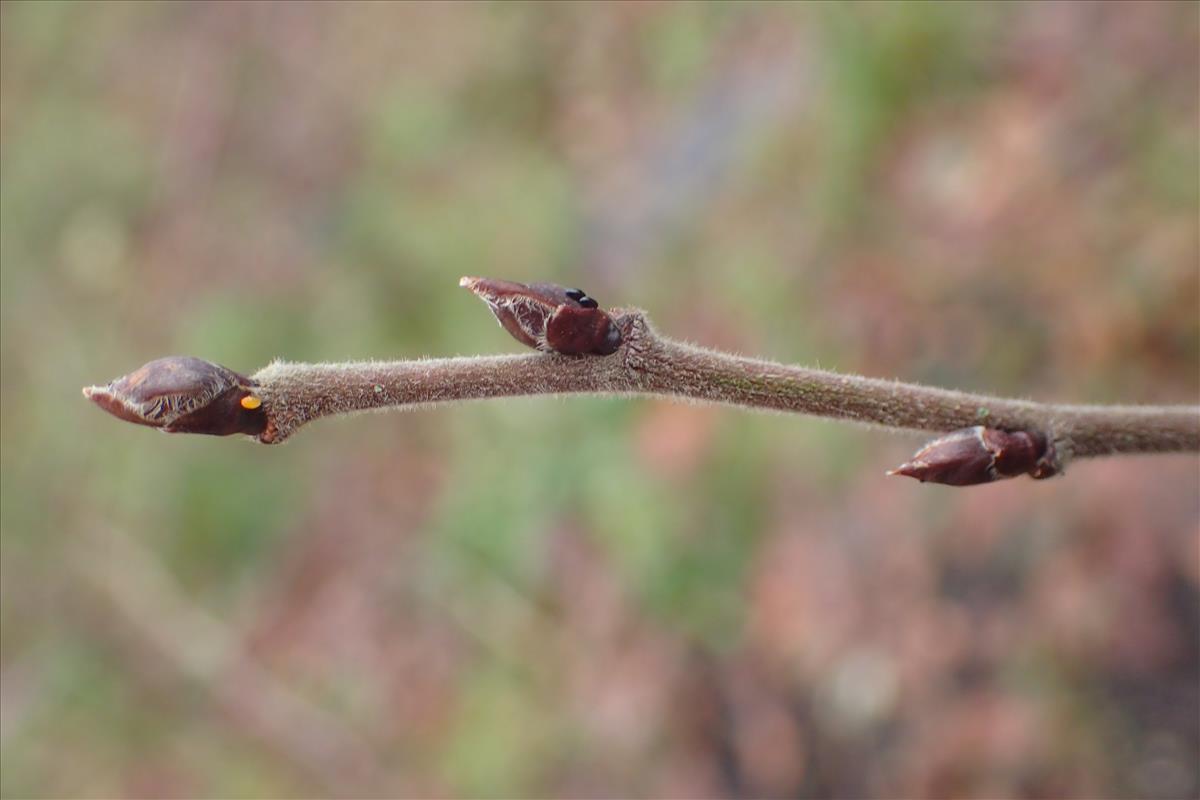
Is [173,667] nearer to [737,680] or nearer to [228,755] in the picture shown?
[228,755]

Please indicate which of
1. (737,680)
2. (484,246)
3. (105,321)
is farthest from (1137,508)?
(105,321)

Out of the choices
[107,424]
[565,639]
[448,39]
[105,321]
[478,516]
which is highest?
[448,39]

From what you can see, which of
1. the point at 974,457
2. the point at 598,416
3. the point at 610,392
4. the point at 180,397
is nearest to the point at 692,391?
the point at 610,392

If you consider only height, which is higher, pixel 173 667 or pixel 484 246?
pixel 484 246

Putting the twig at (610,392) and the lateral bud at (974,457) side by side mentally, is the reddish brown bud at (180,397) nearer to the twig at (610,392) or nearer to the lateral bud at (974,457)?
the twig at (610,392)

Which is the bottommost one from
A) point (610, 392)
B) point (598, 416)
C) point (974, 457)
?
point (974, 457)

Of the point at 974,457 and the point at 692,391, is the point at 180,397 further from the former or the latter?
the point at 974,457

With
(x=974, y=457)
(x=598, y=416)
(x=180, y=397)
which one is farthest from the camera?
(x=598, y=416)
